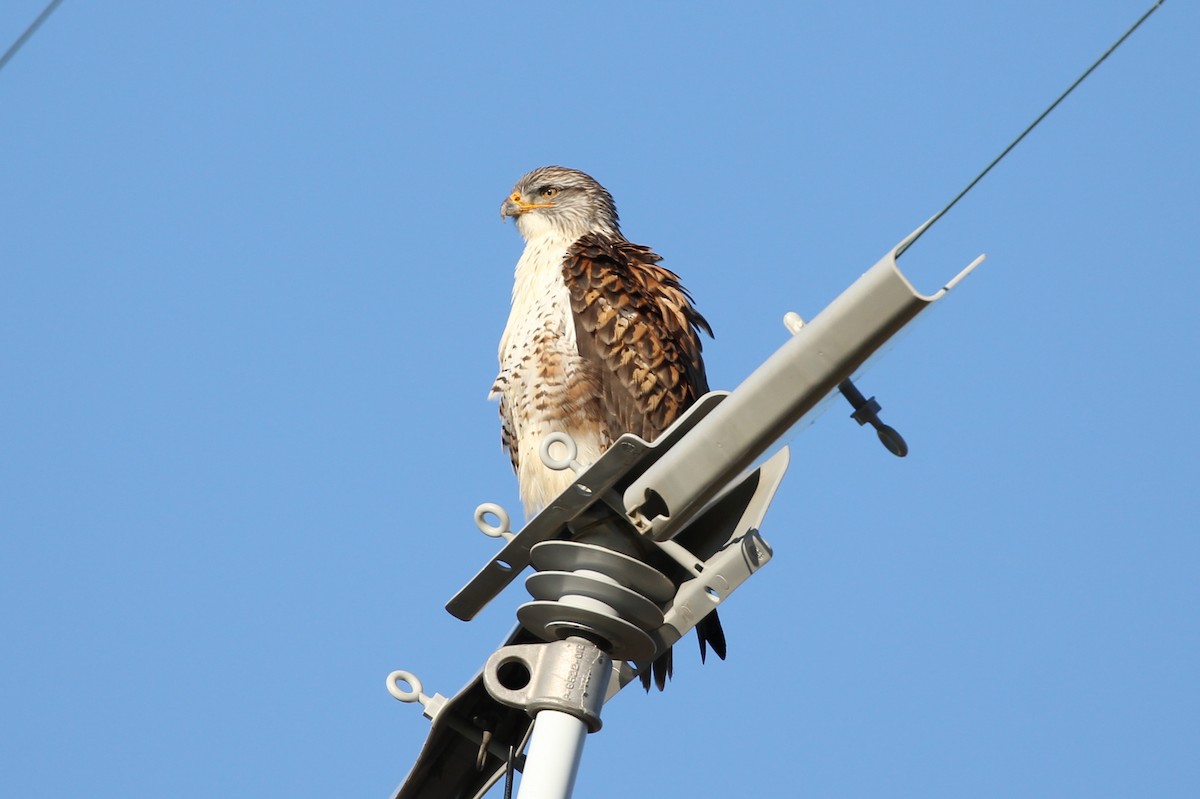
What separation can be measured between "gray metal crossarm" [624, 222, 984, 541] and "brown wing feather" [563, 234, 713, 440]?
3.09 meters

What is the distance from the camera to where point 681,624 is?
3.26 metres

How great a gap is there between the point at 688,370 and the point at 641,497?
11.8 feet

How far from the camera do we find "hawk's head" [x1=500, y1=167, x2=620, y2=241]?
7.95 meters

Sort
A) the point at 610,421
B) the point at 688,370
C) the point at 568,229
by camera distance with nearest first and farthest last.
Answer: the point at 610,421, the point at 688,370, the point at 568,229

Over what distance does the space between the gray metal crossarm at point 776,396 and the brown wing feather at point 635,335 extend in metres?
3.09

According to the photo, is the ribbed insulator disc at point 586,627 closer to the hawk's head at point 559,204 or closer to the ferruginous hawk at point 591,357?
the ferruginous hawk at point 591,357

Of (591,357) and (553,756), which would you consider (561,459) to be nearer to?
(553,756)

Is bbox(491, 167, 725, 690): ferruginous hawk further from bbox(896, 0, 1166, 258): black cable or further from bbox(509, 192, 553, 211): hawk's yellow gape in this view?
bbox(896, 0, 1166, 258): black cable

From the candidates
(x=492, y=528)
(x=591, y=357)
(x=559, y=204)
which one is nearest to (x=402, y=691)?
(x=492, y=528)

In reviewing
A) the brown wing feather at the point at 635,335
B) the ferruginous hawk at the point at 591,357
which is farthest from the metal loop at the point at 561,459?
the brown wing feather at the point at 635,335

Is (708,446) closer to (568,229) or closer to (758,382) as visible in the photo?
(758,382)

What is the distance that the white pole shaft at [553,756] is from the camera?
293cm

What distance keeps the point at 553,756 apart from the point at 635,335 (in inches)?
144

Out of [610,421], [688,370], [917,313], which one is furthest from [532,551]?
[688,370]
